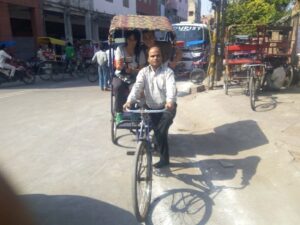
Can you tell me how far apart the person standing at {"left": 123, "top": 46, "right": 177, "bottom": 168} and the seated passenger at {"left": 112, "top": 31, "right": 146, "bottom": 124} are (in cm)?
119

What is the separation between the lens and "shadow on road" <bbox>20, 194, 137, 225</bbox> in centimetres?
376

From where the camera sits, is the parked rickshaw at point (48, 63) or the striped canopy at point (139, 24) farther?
the parked rickshaw at point (48, 63)

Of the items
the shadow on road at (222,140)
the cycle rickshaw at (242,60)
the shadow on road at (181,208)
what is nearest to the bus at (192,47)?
the cycle rickshaw at (242,60)

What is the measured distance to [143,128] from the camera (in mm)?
4211

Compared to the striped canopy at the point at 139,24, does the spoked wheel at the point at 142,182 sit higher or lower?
lower

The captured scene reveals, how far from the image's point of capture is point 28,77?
51.6 feet

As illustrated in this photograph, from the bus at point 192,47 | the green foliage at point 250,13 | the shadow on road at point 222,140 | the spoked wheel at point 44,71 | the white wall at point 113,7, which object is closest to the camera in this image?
the shadow on road at point 222,140

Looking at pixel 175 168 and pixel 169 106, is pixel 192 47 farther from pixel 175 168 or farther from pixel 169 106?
pixel 169 106

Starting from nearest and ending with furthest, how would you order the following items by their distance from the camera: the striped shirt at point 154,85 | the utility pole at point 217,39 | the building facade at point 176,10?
the striped shirt at point 154,85 < the utility pole at point 217,39 < the building facade at point 176,10

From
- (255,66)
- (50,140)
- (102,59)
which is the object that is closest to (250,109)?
(255,66)

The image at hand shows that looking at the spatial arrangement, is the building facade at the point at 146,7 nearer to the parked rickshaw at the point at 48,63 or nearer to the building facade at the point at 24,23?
the building facade at the point at 24,23

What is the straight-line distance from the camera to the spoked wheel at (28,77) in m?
15.6

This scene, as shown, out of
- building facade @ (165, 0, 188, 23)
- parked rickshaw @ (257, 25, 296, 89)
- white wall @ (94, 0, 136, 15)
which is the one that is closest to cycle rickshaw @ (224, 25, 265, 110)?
parked rickshaw @ (257, 25, 296, 89)

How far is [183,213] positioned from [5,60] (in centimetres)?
1340
